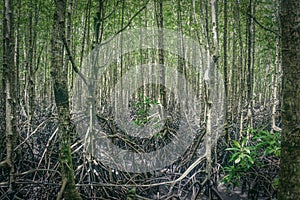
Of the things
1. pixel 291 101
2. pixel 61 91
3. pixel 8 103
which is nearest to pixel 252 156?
pixel 291 101

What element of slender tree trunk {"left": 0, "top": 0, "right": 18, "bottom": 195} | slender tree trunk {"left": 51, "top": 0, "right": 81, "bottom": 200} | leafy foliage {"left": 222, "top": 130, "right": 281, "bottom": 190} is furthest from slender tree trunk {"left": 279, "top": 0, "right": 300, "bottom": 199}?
slender tree trunk {"left": 0, "top": 0, "right": 18, "bottom": 195}

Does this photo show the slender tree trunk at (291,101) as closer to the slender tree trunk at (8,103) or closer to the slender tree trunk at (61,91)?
the slender tree trunk at (61,91)

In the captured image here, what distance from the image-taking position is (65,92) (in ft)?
7.04

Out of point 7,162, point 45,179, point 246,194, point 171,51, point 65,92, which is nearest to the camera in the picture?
point 65,92

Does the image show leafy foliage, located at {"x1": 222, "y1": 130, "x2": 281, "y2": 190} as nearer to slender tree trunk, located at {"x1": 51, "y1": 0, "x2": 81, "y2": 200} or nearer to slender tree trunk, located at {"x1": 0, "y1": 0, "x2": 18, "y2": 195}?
slender tree trunk, located at {"x1": 51, "y1": 0, "x2": 81, "y2": 200}

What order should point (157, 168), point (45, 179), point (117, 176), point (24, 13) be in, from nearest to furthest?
point (45, 179) → point (117, 176) → point (157, 168) → point (24, 13)

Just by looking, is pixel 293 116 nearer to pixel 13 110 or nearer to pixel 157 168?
pixel 13 110

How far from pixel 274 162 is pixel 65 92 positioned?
2.63 meters

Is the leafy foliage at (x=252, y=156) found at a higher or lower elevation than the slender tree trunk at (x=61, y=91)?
lower

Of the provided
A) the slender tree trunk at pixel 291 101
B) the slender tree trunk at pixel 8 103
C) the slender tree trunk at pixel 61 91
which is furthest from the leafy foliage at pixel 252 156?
the slender tree trunk at pixel 8 103

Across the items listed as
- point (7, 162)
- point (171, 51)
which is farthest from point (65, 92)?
point (171, 51)

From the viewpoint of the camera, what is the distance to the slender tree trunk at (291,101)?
61.4 inches

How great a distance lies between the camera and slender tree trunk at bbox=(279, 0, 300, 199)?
1.56m

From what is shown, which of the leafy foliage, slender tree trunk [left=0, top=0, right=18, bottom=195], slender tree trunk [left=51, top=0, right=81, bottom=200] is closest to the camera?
slender tree trunk [left=51, top=0, right=81, bottom=200]
